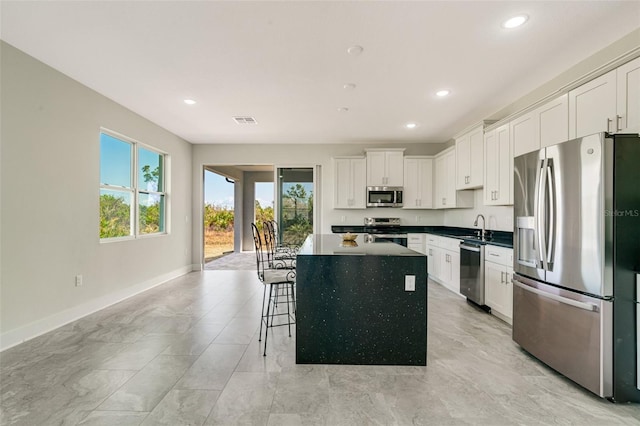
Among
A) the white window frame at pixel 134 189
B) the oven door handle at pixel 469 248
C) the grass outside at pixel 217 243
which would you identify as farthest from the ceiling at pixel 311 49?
the grass outside at pixel 217 243

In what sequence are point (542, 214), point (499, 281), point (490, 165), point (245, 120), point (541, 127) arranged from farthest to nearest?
point (245, 120)
point (490, 165)
point (499, 281)
point (541, 127)
point (542, 214)

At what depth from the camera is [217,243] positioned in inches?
333

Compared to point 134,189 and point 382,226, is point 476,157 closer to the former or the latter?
point 382,226

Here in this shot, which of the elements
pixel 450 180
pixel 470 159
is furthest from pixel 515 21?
pixel 450 180

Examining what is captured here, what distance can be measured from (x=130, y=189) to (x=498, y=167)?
523 centimetres

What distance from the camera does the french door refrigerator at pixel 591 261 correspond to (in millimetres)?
1849

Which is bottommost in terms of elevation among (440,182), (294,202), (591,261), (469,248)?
(469,248)

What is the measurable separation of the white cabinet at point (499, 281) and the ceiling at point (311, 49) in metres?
1.96

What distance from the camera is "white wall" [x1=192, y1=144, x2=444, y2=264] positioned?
20.0 ft

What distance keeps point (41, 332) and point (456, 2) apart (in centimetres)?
467

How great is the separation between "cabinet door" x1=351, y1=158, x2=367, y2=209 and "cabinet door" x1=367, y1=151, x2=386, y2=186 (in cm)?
8

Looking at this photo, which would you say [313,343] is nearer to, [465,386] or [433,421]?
[433,421]

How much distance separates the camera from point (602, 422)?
1.70 metres

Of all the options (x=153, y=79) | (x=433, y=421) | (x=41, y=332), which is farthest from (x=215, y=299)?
(x=433, y=421)
